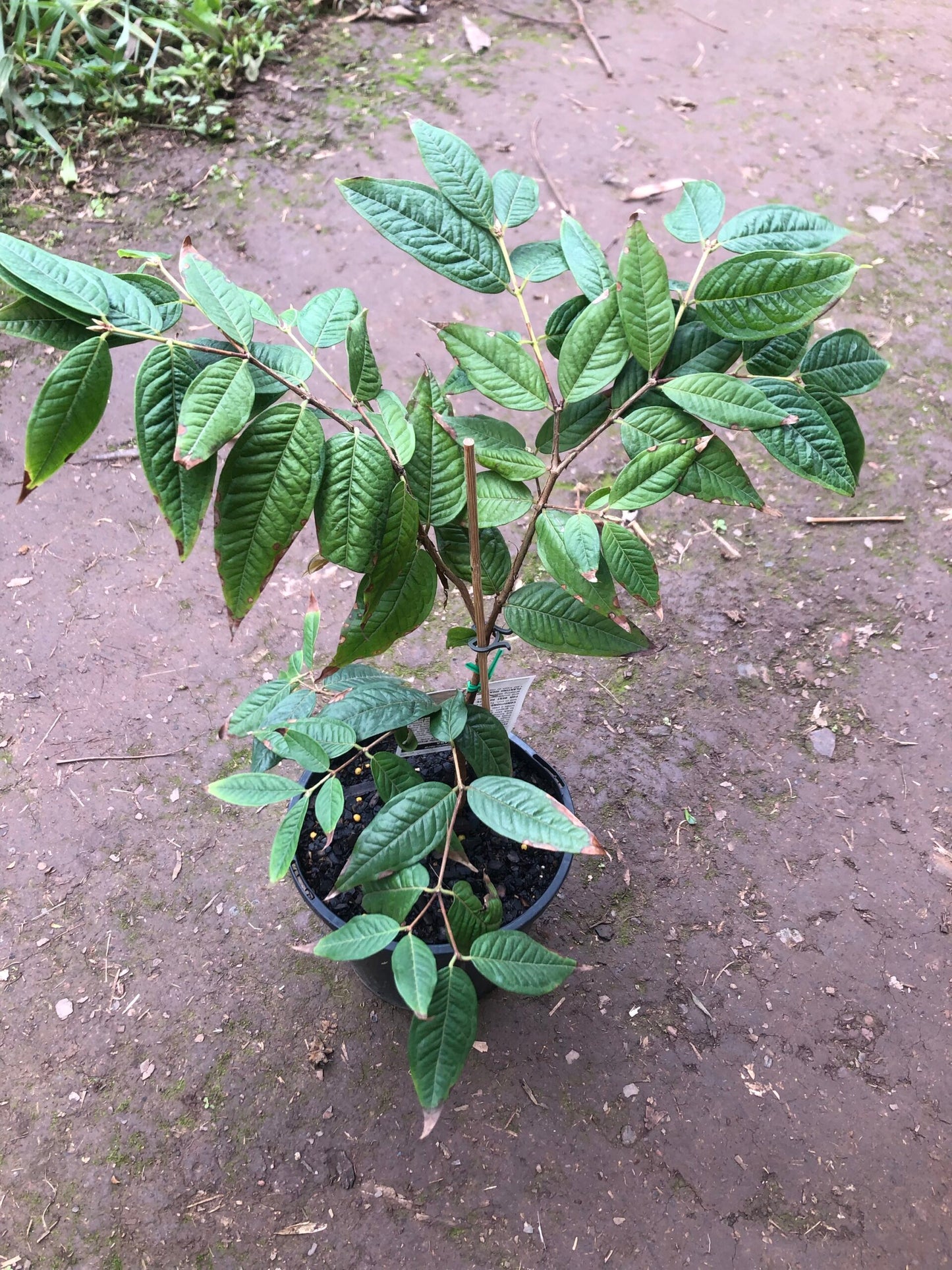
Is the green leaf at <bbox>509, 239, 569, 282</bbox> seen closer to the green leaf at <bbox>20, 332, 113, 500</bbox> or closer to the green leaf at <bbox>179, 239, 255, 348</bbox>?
the green leaf at <bbox>179, 239, 255, 348</bbox>

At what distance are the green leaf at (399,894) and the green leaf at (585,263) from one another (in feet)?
2.14

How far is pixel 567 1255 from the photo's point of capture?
124 centimetres

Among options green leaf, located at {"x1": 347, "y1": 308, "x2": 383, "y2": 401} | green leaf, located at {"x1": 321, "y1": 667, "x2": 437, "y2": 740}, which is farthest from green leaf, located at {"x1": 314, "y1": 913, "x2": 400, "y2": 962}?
green leaf, located at {"x1": 347, "y1": 308, "x2": 383, "y2": 401}

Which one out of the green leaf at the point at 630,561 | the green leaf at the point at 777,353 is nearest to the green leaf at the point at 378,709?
the green leaf at the point at 630,561

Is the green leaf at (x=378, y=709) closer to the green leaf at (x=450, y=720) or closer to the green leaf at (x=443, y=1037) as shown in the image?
the green leaf at (x=450, y=720)

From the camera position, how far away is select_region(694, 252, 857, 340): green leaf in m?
0.73

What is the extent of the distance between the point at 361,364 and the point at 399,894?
1.86 feet

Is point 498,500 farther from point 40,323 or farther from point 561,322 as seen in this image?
point 40,323

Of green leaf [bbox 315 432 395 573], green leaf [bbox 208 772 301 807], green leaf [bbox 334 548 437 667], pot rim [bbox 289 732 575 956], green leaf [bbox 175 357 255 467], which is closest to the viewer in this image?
green leaf [bbox 175 357 255 467]

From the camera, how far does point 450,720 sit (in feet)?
3.25

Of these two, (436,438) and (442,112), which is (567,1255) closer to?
(436,438)

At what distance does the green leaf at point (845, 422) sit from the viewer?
83 cm

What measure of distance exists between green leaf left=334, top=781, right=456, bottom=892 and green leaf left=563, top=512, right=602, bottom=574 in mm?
329

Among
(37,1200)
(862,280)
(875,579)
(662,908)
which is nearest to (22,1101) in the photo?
Answer: (37,1200)
